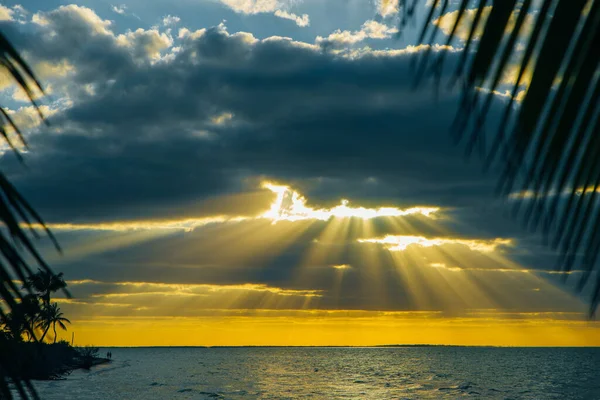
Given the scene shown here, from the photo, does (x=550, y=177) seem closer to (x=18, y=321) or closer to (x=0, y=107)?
(x=18, y=321)

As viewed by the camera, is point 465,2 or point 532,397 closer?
point 465,2

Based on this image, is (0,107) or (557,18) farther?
(0,107)

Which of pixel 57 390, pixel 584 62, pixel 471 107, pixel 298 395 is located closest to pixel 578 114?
pixel 584 62

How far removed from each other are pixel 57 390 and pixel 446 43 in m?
101

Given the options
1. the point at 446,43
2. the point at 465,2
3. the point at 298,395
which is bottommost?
the point at 298,395

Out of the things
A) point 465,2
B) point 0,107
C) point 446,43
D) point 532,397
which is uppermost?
point 465,2

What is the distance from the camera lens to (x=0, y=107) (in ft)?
5.09

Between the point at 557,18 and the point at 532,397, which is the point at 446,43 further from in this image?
the point at 532,397

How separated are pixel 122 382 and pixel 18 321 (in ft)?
397

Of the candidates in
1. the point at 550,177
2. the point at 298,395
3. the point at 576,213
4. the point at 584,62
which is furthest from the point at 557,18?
the point at 298,395

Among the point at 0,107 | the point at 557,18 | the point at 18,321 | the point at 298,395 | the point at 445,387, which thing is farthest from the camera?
the point at 445,387

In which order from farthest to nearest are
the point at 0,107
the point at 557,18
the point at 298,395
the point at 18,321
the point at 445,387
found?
the point at 445,387 → the point at 298,395 → the point at 0,107 → the point at 18,321 → the point at 557,18

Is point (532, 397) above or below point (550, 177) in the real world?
below

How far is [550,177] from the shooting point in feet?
4.46
